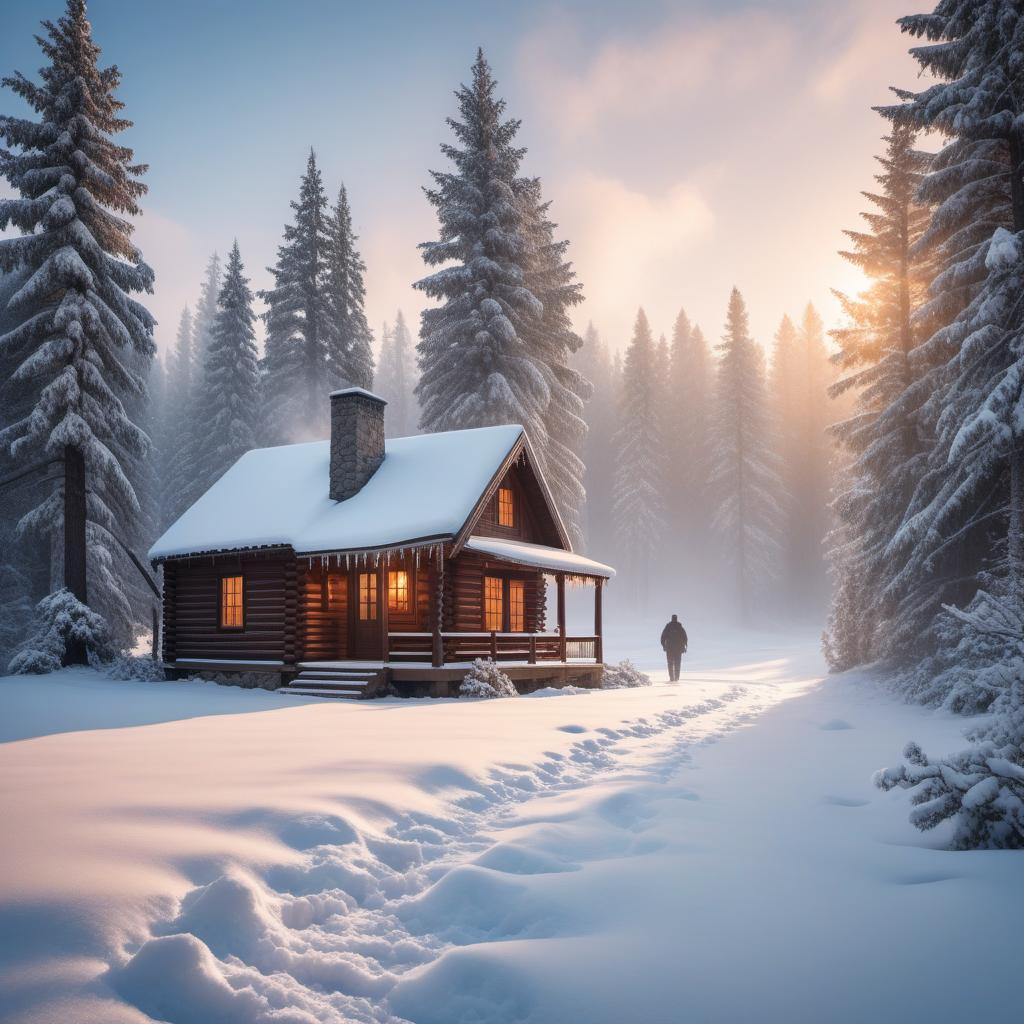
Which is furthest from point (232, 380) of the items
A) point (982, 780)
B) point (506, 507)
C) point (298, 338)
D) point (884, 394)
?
point (982, 780)

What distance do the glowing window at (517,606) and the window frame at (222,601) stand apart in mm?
8069

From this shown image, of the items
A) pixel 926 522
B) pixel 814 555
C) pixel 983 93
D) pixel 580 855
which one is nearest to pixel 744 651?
pixel 814 555

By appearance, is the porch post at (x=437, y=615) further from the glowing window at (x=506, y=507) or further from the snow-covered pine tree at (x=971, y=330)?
the snow-covered pine tree at (x=971, y=330)

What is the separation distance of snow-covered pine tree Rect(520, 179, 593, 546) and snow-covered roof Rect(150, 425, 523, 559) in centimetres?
892

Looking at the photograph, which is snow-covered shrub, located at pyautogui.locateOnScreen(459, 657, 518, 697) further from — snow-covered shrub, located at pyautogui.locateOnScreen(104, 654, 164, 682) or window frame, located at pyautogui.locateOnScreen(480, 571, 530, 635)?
snow-covered shrub, located at pyautogui.locateOnScreen(104, 654, 164, 682)

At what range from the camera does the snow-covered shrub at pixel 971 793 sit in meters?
5.26

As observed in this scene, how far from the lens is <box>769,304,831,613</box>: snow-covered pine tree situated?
59625mm

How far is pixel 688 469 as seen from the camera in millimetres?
64938

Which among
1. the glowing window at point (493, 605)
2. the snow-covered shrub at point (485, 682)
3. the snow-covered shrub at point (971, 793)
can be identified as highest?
the glowing window at point (493, 605)

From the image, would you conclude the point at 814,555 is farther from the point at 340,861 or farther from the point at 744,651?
the point at 340,861

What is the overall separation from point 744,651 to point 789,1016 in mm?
40438

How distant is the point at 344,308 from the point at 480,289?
1438cm

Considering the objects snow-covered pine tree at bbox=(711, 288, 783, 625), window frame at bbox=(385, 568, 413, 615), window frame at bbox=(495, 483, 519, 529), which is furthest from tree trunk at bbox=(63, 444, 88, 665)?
snow-covered pine tree at bbox=(711, 288, 783, 625)

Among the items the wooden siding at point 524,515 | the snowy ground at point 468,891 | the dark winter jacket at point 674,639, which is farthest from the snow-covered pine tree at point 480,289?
the snowy ground at point 468,891
